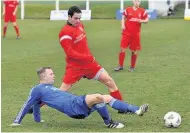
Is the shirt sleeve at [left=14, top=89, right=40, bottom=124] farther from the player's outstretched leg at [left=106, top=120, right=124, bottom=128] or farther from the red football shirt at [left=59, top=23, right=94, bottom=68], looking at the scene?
the player's outstretched leg at [left=106, top=120, right=124, bottom=128]

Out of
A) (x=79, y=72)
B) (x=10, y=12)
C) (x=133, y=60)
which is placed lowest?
(x=133, y=60)

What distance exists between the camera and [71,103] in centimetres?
987

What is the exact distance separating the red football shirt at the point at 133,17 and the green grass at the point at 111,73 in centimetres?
128

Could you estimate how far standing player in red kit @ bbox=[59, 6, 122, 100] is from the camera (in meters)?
10.7

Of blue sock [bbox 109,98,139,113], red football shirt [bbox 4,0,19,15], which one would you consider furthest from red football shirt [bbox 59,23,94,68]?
red football shirt [bbox 4,0,19,15]

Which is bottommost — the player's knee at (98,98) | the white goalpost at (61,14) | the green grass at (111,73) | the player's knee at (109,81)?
the white goalpost at (61,14)

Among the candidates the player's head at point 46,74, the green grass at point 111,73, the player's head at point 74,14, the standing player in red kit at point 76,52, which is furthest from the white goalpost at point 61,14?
the player's head at point 46,74

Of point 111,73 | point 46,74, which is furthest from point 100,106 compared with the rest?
point 111,73

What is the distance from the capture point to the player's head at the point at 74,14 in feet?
34.6

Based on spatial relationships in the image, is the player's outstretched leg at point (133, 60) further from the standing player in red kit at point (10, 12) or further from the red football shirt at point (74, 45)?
the standing player in red kit at point (10, 12)

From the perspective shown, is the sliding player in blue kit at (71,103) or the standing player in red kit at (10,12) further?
the standing player in red kit at (10,12)

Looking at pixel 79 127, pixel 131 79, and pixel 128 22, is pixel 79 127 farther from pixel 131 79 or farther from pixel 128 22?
pixel 128 22

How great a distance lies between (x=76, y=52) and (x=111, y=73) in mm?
6131

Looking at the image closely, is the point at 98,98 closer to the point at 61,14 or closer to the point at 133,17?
the point at 133,17
